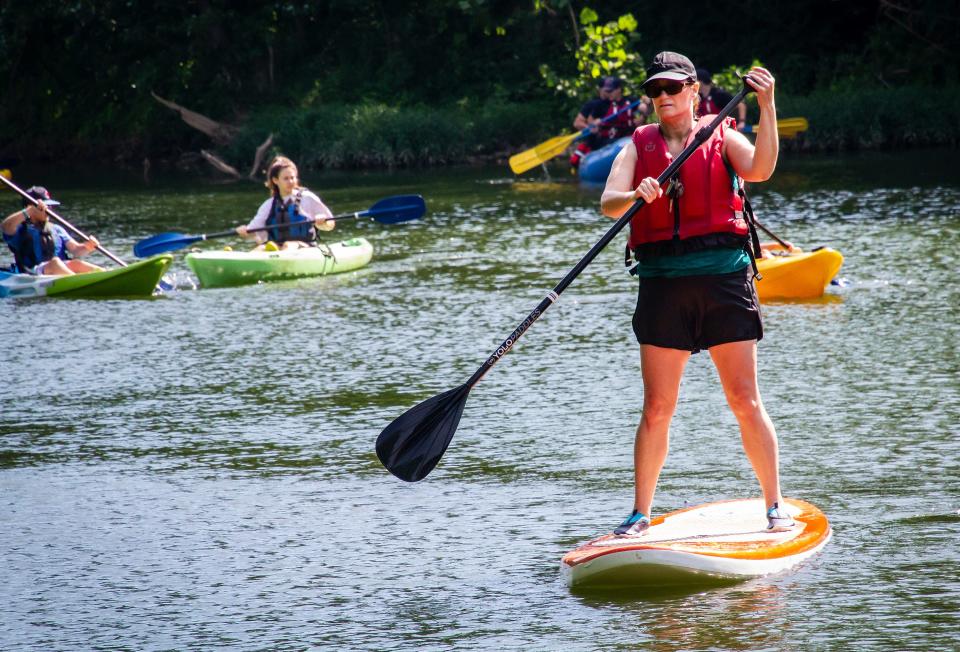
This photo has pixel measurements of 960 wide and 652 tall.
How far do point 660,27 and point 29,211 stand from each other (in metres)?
20.4

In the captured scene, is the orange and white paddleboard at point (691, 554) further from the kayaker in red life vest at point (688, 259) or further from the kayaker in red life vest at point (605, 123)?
the kayaker in red life vest at point (605, 123)

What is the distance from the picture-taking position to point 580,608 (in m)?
4.12

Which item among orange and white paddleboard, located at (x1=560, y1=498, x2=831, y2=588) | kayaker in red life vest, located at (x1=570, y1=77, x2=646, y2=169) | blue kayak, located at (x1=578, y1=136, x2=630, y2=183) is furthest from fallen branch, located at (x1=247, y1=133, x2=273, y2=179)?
orange and white paddleboard, located at (x1=560, y1=498, x2=831, y2=588)

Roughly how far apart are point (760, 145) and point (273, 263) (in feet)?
26.3

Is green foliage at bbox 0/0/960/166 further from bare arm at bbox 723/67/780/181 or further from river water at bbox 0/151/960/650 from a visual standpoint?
bare arm at bbox 723/67/780/181

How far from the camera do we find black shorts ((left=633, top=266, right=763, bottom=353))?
4.26 m

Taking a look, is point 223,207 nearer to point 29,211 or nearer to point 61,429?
point 29,211

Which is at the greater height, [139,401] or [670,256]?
[670,256]

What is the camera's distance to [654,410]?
4.35 m

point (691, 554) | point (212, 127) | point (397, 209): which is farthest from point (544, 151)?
point (691, 554)

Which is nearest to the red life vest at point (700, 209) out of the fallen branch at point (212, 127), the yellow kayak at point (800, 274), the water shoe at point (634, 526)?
the water shoe at point (634, 526)

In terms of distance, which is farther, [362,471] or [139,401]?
[139,401]

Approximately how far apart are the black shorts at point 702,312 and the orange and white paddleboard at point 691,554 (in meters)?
0.54

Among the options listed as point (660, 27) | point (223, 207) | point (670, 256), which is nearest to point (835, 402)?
point (670, 256)
